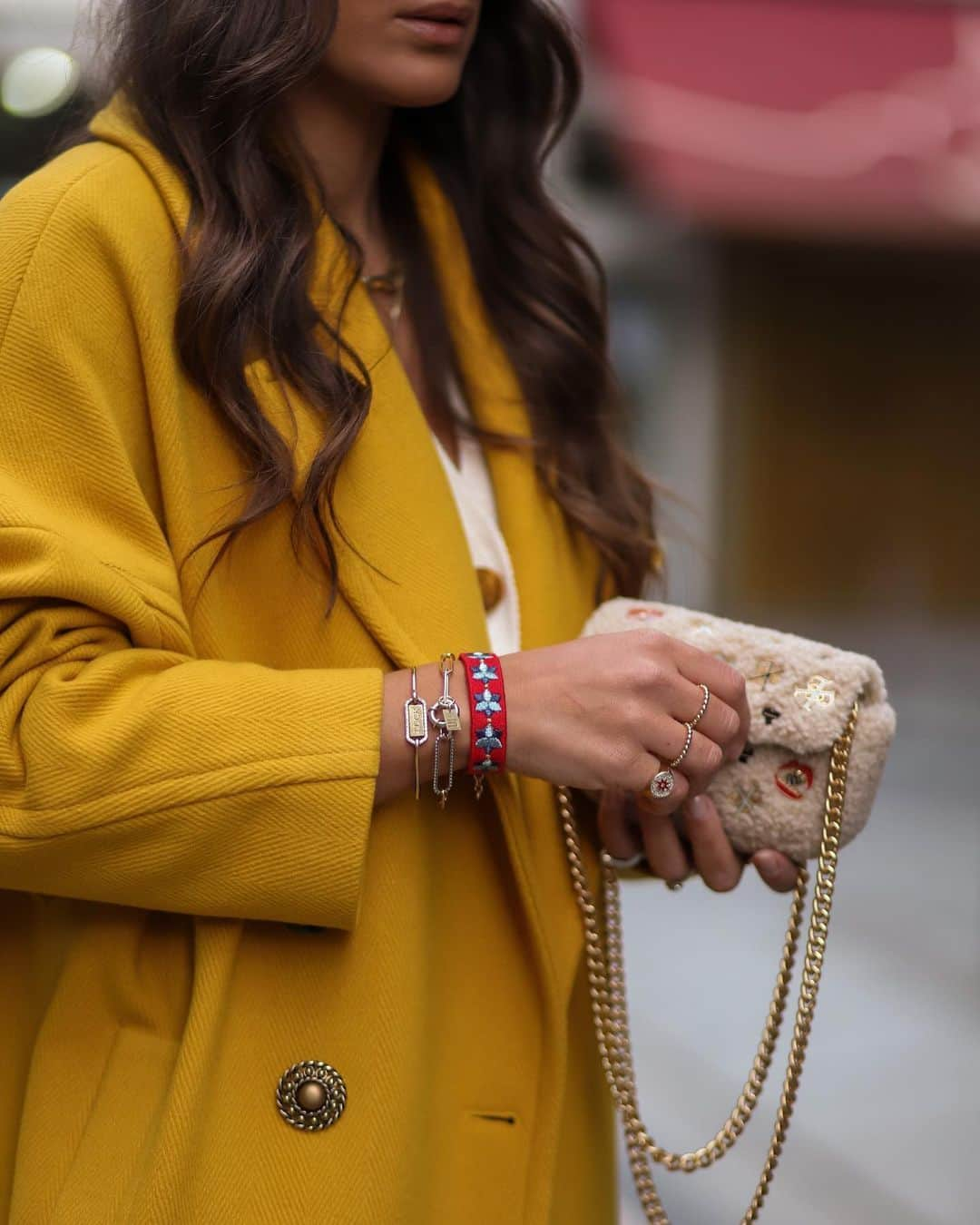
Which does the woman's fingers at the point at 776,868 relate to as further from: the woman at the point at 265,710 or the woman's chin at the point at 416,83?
the woman's chin at the point at 416,83

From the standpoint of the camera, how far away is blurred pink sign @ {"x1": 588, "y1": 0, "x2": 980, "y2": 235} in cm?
923

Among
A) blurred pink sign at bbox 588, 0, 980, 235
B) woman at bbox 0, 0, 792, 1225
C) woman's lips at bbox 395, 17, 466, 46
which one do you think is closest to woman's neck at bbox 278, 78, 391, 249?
woman at bbox 0, 0, 792, 1225

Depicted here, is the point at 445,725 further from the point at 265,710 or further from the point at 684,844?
the point at 684,844

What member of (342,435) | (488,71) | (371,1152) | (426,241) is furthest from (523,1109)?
(488,71)

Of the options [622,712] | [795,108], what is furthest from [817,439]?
[622,712]

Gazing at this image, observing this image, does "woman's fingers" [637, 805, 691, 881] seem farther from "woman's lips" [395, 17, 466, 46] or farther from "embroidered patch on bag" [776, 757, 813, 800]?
"woman's lips" [395, 17, 466, 46]

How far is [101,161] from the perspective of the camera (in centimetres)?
149

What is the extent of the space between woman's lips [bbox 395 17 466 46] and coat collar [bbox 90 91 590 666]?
0.24 metres

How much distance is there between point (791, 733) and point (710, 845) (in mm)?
160

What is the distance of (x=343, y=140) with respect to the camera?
180cm

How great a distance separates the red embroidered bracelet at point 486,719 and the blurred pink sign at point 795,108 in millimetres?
8269

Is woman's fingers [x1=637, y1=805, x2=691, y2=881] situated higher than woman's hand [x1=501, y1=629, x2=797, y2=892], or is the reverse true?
woman's hand [x1=501, y1=629, x2=797, y2=892]

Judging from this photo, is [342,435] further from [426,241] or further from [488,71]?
[488,71]

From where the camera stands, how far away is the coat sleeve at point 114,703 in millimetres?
1316
